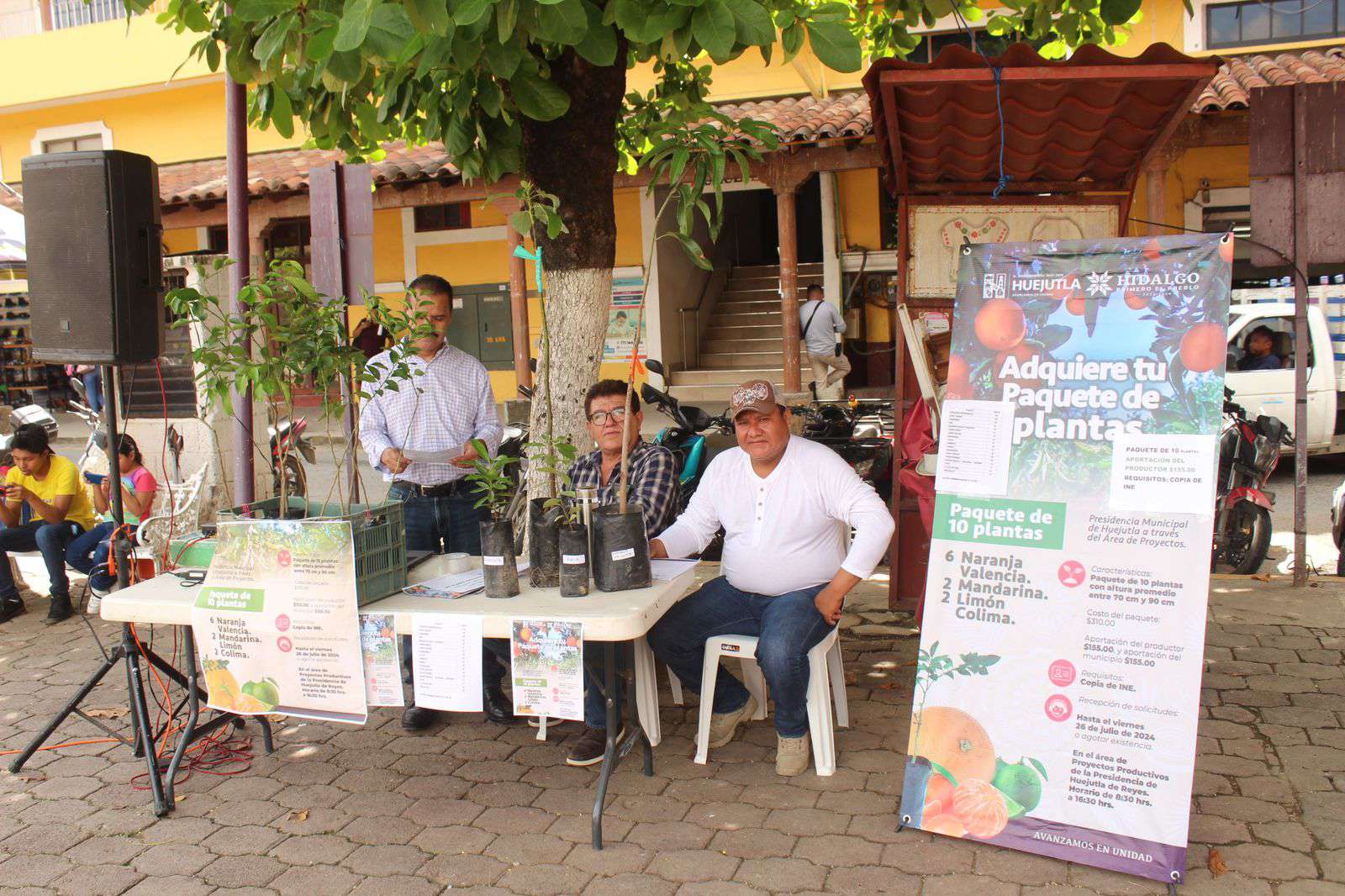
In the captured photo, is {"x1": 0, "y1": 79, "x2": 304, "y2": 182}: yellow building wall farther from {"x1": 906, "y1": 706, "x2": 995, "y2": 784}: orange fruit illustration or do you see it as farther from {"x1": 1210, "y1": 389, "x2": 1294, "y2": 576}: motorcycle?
{"x1": 906, "y1": 706, "x2": 995, "y2": 784}: orange fruit illustration

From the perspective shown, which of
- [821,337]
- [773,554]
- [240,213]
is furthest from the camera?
[821,337]

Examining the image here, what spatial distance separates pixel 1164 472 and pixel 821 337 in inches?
386

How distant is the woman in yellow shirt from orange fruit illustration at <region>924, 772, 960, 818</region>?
17.1ft

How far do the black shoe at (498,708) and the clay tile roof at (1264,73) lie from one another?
Answer: 787 cm

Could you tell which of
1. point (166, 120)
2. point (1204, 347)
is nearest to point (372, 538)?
point (1204, 347)

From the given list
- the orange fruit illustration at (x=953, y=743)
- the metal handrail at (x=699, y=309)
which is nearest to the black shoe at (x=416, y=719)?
the orange fruit illustration at (x=953, y=743)

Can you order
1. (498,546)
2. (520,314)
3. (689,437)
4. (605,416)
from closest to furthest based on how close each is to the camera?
1. (498,546)
2. (605,416)
3. (689,437)
4. (520,314)

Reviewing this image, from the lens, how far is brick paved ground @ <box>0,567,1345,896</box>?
3.03 meters

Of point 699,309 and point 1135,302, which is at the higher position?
point 699,309

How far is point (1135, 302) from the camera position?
119 inches

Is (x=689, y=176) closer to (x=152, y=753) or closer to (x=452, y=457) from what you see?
(x=452, y=457)

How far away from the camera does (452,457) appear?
479 centimetres

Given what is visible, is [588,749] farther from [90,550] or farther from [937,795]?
[90,550]

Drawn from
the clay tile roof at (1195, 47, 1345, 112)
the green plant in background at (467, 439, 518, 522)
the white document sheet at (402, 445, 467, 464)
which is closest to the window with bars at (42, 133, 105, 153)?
the white document sheet at (402, 445, 467, 464)
